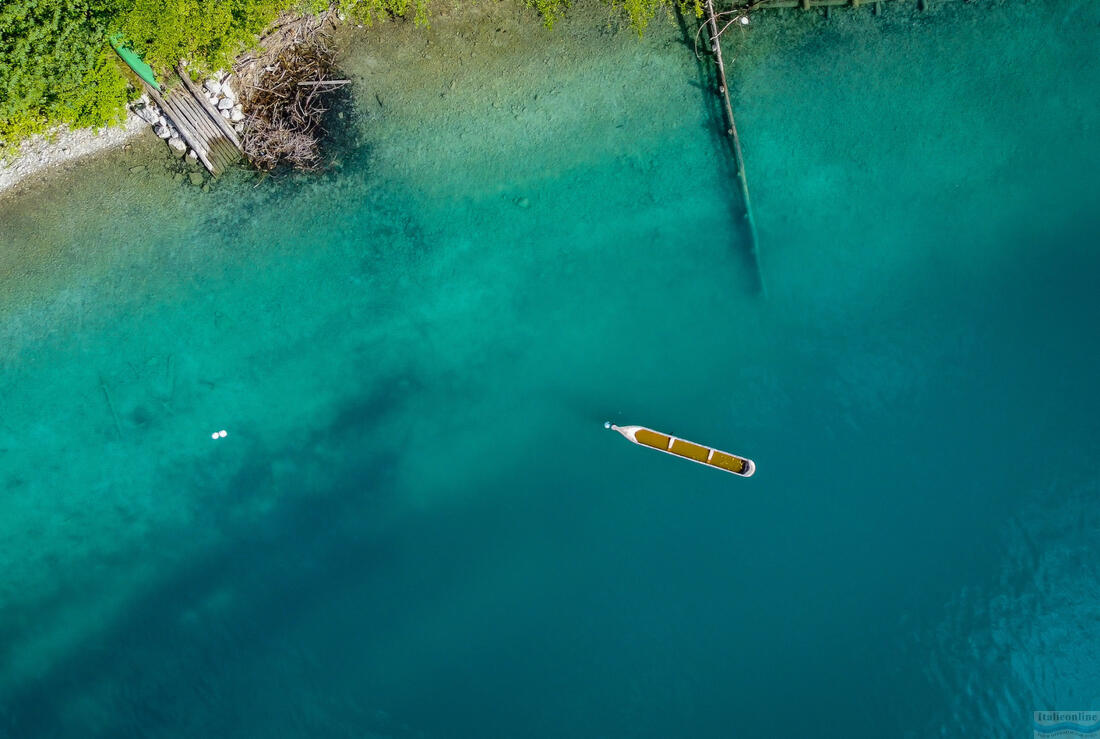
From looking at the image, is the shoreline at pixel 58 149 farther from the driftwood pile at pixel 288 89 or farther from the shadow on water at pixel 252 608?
the shadow on water at pixel 252 608

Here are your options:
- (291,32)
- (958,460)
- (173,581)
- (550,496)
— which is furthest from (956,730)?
(291,32)

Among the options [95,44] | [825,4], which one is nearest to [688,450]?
Result: [825,4]

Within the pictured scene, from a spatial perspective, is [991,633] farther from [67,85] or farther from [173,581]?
[67,85]

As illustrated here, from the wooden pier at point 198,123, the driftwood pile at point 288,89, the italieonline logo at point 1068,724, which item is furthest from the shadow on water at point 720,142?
the italieonline logo at point 1068,724

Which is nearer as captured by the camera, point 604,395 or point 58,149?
point 58,149

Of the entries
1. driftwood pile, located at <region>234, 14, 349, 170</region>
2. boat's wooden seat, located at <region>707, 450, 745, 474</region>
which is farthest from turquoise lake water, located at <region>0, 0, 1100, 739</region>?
driftwood pile, located at <region>234, 14, 349, 170</region>

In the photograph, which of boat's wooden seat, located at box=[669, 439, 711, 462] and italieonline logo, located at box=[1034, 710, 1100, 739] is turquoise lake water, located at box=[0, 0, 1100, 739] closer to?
italieonline logo, located at box=[1034, 710, 1100, 739]

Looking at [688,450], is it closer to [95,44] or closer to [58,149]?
[95,44]
